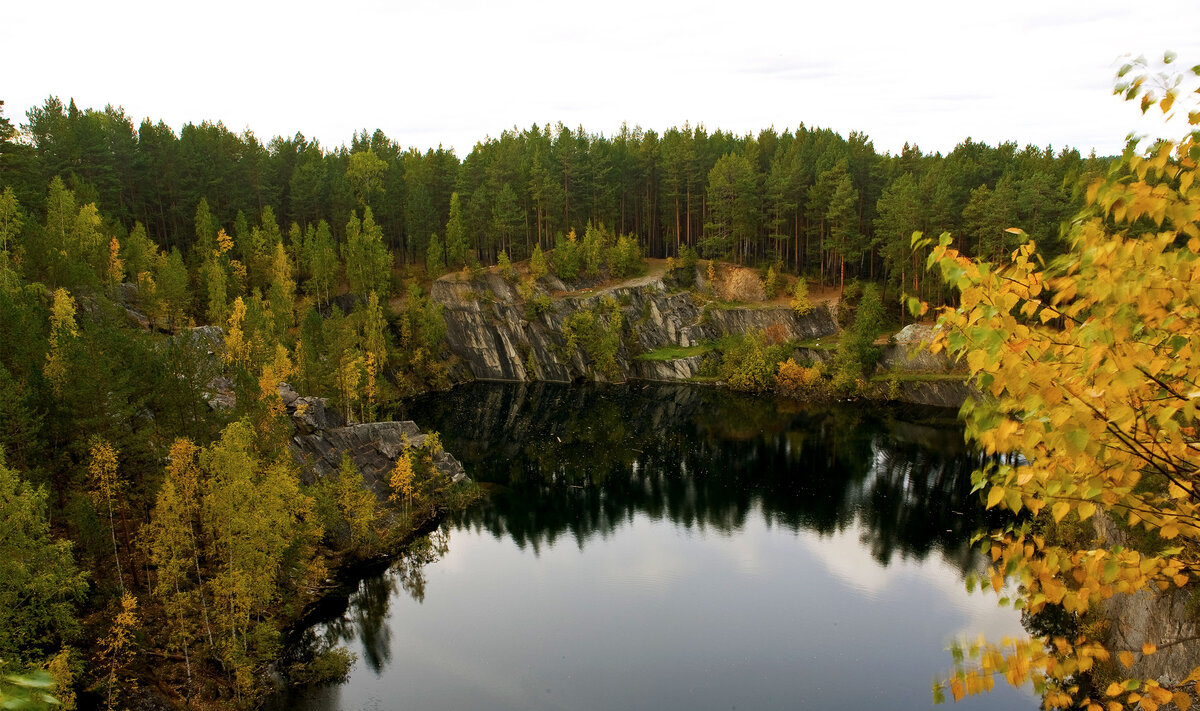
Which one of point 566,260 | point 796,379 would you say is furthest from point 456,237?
point 796,379

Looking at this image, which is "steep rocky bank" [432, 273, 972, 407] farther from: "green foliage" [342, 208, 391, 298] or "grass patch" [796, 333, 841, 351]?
"green foliage" [342, 208, 391, 298]

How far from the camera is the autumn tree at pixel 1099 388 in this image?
12.7ft

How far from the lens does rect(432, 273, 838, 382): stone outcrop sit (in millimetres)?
78062

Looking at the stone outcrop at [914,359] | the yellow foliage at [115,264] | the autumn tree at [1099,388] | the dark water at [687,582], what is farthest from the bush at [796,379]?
the autumn tree at [1099,388]

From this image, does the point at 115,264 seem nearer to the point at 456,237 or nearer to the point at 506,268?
the point at 456,237

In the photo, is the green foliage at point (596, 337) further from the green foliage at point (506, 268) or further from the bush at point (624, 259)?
the green foliage at point (506, 268)

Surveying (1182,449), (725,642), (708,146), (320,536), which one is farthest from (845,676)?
(708,146)

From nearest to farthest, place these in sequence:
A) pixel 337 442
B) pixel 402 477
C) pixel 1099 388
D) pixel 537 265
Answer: pixel 1099 388 → pixel 402 477 → pixel 337 442 → pixel 537 265

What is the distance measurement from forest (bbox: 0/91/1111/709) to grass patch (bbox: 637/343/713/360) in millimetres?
14251

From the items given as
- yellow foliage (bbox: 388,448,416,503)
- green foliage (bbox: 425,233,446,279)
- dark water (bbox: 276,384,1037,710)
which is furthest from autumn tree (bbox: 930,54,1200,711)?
green foliage (bbox: 425,233,446,279)

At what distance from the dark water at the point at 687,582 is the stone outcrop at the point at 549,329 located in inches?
814

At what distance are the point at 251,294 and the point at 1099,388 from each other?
7777cm

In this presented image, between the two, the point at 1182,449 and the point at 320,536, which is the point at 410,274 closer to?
the point at 320,536

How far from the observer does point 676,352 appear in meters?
77.9
